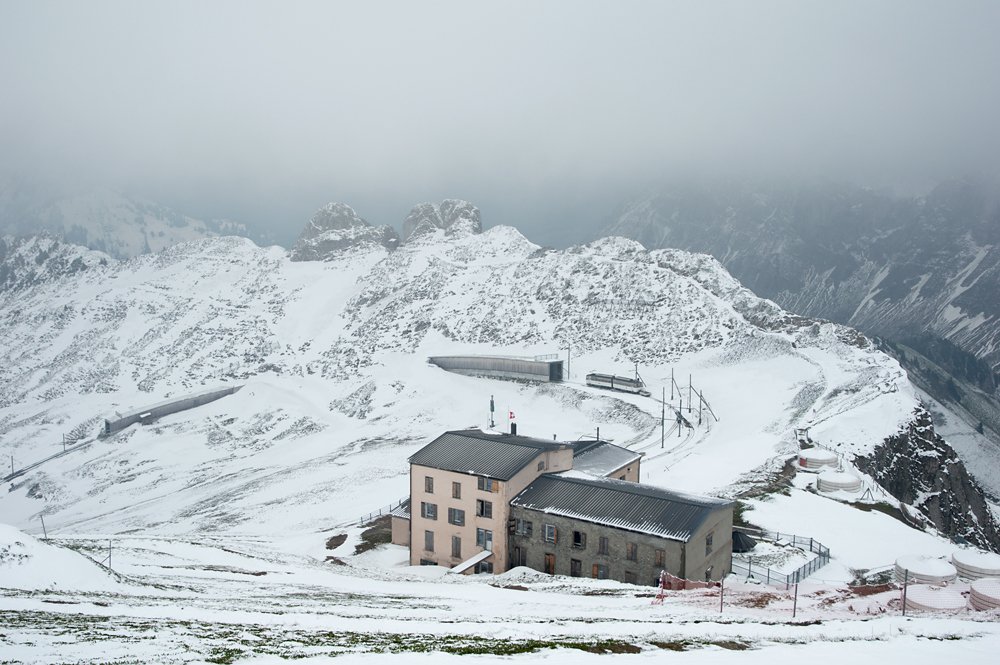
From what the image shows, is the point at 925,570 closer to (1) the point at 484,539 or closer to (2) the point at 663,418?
(1) the point at 484,539

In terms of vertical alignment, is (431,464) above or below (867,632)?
below

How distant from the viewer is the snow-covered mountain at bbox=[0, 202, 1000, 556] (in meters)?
77.4

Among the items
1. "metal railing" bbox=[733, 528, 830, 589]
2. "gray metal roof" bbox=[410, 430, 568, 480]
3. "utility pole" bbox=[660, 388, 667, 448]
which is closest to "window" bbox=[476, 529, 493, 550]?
"gray metal roof" bbox=[410, 430, 568, 480]

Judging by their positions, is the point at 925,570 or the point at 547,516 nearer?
the point at 925,570

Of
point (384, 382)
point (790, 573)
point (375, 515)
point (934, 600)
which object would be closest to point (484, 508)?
point (790, 573)

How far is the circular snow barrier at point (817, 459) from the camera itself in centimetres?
6494

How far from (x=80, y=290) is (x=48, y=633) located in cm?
19970

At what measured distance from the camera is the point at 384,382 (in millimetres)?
130750

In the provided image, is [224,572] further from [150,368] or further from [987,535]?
[150,368]

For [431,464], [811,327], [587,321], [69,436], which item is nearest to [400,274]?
[587,321]

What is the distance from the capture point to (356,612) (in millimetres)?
28203

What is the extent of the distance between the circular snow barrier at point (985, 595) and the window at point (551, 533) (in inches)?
832

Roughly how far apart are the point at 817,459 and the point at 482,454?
117 feet

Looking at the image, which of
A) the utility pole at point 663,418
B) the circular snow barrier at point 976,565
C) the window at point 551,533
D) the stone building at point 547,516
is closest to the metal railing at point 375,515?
the stone building at point 547,516
